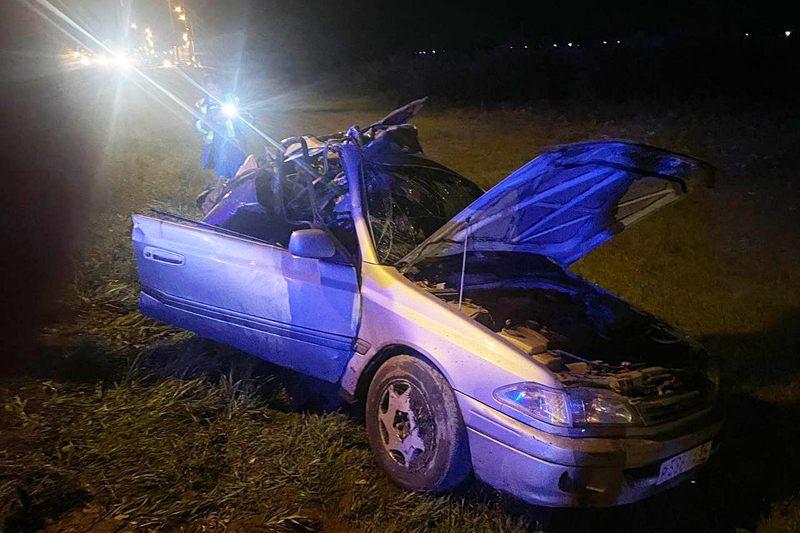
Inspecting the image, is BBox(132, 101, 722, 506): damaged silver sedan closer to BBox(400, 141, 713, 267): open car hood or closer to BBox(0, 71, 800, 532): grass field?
BBox(400, 141, 713, 267): open car hood

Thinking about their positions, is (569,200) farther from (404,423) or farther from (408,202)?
(404,423)

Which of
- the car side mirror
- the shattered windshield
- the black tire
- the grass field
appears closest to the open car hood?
the shattered windshield

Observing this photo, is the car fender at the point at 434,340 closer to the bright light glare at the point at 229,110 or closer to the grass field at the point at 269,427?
the grass field at the point at 269,427

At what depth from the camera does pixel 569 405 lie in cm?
248

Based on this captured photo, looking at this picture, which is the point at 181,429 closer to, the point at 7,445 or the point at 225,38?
the point at 7,445

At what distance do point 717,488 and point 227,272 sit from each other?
294 centimetres

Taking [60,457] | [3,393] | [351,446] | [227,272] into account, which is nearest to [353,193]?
[227,272]

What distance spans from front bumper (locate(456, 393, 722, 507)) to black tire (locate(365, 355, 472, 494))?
0.09 m

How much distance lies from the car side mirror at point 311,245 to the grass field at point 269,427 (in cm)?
99

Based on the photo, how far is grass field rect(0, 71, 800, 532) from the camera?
2.79m

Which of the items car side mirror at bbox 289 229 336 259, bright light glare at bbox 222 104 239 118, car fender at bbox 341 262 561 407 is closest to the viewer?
car fender at bbox 341 262 561 407

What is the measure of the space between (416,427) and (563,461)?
2.37 feet

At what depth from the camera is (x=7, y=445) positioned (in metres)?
3.10

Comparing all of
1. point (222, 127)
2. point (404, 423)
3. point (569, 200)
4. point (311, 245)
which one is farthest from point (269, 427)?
point (222, 127)
